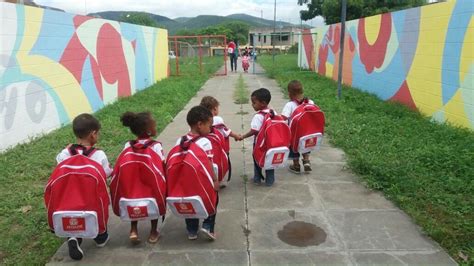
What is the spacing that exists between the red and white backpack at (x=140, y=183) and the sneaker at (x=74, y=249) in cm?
43

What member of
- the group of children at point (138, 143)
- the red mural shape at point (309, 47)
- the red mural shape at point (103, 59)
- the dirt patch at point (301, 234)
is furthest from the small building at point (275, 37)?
the group of children at point (138, 143)

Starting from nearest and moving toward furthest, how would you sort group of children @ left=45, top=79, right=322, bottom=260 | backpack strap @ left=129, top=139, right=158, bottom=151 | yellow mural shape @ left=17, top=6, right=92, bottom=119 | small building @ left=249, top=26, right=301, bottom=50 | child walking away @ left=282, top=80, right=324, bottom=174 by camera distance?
group of children @ left=45, top=79, right=322, bottom=260 → backpack strap @ left=129, top=139, right=158, bottom=151 → child walking away @ left=282, top=80, right=324, bottom=174 → yellow mural shape @ left=17, top=6, right=92, bottom=119 → small building @ left=249, top=26, right=301, bottom=50

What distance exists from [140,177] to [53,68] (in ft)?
17.9

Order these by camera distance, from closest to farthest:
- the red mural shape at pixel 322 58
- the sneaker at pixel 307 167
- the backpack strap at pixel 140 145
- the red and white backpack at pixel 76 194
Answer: the red and white backpack at pixel 76 194 < the backpack strap at pixel 140 145 < the sneaker at pixel 307 167 < the red mural shape at pixel 322 58

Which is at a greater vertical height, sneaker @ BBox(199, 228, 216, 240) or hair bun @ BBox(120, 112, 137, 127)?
hair bun @ BBox(120, 112, 137, 127)

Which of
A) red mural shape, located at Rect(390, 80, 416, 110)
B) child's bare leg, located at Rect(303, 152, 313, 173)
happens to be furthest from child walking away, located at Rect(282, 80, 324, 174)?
red mural shape, located at Rect(390, 80, 416, 110)

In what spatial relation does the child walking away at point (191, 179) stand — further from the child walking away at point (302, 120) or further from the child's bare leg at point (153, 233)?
the child walking away at point (302, 120)

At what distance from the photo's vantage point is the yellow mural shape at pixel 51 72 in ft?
22.9

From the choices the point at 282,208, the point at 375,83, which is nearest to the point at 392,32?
the point at 375,83

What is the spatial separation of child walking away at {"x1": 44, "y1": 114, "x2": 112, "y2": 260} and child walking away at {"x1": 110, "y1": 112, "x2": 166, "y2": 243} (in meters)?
0.14

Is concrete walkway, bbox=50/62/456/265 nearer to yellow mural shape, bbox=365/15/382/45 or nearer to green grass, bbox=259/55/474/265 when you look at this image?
green grass, bbox=259/55/474/265

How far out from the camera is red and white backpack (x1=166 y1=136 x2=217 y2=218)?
331 cm

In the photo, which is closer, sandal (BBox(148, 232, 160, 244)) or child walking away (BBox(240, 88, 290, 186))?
sandal (BBox(148, 232, 160, 244))

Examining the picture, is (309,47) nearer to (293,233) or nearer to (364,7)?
(364,7)
